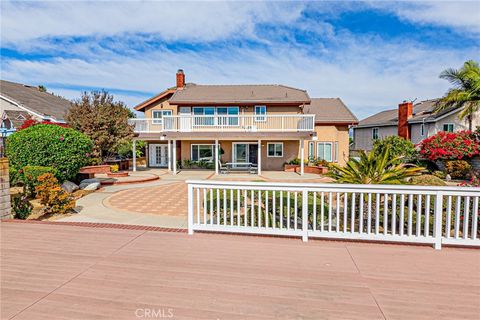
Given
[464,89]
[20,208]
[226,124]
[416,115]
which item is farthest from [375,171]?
[416,115]

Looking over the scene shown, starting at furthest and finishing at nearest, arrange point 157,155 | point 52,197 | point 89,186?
point 157,155 → point 89,186 → point 52,197

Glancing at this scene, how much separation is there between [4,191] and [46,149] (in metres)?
5.07

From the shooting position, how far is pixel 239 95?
72.3 ft

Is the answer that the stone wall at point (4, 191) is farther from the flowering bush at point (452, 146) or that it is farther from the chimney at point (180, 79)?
the flowering bush at point (452, 146)

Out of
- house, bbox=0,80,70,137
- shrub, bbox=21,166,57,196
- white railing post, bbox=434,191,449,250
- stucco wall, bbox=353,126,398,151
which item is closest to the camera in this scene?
white railing post, bbox=434,191,449,250

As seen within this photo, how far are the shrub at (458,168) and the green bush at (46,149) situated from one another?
20732mm

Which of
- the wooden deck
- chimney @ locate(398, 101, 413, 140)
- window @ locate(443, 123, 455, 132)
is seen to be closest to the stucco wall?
chimney @ locate(398, 101, 413, 140)

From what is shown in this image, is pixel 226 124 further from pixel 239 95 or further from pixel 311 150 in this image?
pixel 311 150

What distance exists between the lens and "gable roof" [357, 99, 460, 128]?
2270cm

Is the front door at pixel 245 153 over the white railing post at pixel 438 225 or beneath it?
over

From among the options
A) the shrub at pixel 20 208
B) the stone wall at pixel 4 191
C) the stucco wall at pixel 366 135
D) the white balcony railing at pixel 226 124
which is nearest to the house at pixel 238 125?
the white balcony railing at pixel 226 124

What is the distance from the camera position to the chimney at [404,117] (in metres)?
25.7

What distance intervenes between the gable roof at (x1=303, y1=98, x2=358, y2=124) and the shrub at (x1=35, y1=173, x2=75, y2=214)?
18762mm

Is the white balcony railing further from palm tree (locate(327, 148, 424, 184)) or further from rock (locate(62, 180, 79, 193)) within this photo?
palm tree (locate(327, 148, 424, 184))
